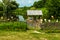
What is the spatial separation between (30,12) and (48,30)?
2151 centimetres

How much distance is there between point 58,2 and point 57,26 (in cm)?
1917

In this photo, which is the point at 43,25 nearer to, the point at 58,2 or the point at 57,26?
the point at 57,26

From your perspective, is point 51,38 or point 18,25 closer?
point 51,38

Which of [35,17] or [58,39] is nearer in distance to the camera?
[58,39]

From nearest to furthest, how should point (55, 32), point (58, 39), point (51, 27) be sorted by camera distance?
point (58, 39), point (55, 32), point (51, 27)

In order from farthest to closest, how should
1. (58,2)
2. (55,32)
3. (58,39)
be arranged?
1. (58,2)
2. (55,32)
3. (58,39)

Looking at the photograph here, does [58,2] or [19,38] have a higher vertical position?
[58,2]

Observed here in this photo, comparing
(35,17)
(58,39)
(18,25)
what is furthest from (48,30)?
(35,17)

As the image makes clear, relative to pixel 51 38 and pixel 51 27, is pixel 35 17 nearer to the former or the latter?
pixel 51 27

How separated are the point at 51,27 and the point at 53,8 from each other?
64.1 ft

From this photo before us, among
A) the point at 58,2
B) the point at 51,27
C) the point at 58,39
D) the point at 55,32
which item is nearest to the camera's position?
the point at 58,39

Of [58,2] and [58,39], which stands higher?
[58,2]

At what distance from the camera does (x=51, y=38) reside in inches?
974

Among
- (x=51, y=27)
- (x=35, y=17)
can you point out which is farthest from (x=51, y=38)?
(x=35, y=17)
